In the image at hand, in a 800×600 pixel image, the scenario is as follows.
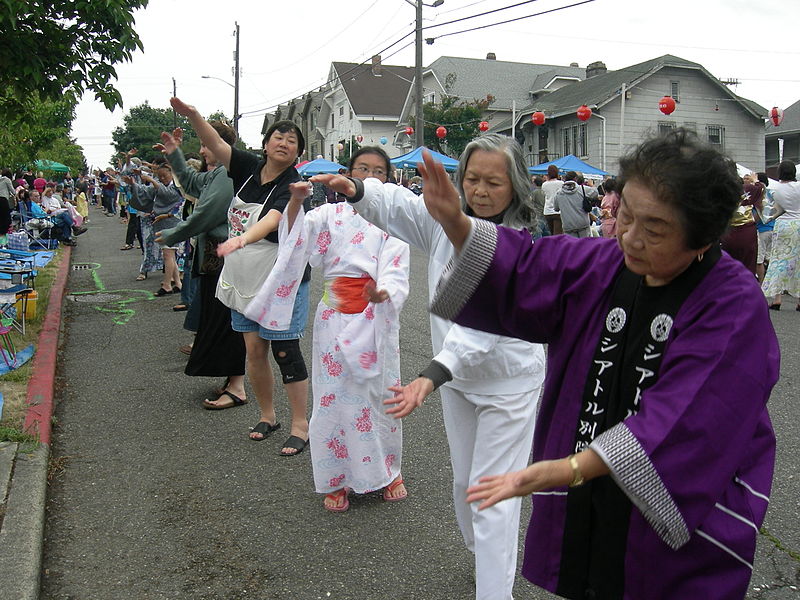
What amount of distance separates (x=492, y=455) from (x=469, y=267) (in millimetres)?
1110

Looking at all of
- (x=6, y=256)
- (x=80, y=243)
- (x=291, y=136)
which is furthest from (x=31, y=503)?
(x=80, y=243)

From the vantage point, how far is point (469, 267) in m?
1.87

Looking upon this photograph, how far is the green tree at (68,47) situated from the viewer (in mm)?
5621

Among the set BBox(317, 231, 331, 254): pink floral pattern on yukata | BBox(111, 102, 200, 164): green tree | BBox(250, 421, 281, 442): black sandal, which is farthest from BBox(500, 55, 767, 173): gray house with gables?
BBox(111, 102, 200, 164): green tree

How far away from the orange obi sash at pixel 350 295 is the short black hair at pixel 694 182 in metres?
2.45

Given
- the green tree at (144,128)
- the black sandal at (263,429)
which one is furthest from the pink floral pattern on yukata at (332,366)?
the green tree at (144,128)

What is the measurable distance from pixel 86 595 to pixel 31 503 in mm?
848

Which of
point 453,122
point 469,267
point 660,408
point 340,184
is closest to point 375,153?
point 340,184

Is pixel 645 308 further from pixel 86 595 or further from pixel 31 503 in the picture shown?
pixel 31 503

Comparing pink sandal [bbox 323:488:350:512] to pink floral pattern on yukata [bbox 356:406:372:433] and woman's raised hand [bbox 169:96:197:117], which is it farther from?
woman's raised hand [bbox 169:96:197:117]

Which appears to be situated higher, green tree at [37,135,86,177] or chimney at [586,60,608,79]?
chimney at [586,60,608,79]

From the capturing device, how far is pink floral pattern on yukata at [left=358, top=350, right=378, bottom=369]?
4.00 meters

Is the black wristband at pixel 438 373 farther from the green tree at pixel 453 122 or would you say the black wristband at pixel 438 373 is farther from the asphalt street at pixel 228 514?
the green tree at pixel 453 122

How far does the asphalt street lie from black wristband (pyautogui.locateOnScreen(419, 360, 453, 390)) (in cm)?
109
